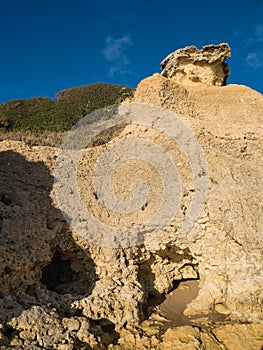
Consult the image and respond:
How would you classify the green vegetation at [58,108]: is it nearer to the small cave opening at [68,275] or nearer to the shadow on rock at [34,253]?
the shadow on rock at [34,253]

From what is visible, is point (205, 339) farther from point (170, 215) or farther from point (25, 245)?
point (25, 245)

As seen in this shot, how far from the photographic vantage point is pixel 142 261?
18.0ft

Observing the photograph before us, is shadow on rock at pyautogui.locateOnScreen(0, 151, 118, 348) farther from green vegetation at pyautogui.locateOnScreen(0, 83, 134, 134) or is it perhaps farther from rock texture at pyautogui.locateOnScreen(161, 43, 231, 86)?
green vegetation at pyautogui.locateOnScreen(0, 83, 134, 134)

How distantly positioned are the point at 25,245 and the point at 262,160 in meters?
4.90

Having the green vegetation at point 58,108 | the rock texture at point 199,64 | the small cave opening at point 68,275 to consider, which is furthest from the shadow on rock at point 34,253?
the green vegetation at point 58,108

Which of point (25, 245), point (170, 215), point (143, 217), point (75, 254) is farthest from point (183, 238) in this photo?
point (25, 245)

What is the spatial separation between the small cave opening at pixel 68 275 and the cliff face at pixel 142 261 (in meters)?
0.02

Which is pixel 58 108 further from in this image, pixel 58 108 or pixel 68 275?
pixel 68 275

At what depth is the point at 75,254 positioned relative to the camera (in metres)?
5.18

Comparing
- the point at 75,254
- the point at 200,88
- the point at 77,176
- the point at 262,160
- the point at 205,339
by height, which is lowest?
the point at 205,339

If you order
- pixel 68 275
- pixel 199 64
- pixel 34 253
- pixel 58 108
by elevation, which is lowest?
pixel 68 275

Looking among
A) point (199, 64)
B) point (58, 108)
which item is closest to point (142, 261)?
point (199, 64)

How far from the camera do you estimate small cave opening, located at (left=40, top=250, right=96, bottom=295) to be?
4863mm

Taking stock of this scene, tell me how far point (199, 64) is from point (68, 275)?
7086 millimetres
